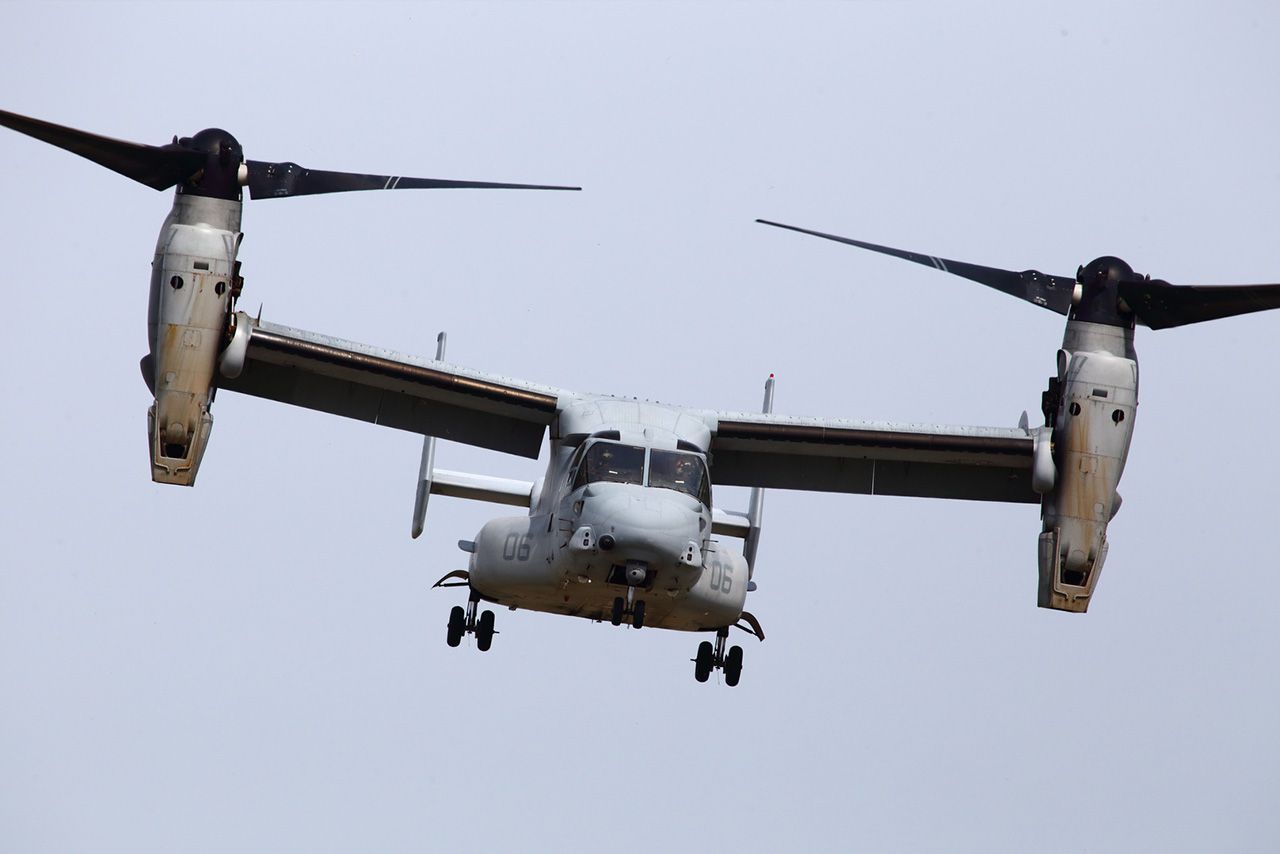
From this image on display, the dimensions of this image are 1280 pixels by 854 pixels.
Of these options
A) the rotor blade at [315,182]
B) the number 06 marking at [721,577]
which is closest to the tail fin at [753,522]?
the number 06 marking at [721,577]

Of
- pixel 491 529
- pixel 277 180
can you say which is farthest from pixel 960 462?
pixel 277 180

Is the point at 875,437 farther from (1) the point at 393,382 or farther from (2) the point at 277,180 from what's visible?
(2) the point at 277,180

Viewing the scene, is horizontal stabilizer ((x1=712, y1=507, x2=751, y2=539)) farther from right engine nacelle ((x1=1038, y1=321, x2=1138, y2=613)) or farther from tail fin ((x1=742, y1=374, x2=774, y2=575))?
right engine nacelle ((x1=1038, y1=321, x2=1138, y2=613))

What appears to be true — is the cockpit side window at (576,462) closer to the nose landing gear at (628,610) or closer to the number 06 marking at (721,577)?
the nose landing gear at (628,610)

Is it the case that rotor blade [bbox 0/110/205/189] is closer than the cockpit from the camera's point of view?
No

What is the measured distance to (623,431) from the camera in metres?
26.7

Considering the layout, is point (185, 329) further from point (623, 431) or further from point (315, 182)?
point (623, 431)

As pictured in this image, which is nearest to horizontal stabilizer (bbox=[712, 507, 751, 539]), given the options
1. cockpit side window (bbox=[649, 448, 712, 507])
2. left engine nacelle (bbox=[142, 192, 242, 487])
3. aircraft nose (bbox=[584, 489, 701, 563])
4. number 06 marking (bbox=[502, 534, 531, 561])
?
number 06 marking (bbox=[502, 534, 531, 561])

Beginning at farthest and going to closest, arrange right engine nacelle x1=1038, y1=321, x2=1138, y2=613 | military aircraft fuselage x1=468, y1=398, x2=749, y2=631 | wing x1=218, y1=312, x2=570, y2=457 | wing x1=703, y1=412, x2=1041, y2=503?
wing x1=703, y1=412, x2=1041, y2=503 < wing x1=218, y1=312, x2=570, y2=457 < right engine nacelle x1=1038, y1=321, x2=1138, y2=613 < military aircraft fuselage x1=468, y1=398, x2=749, y2=631

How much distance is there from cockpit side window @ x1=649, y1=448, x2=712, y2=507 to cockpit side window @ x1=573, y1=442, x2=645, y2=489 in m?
0.16

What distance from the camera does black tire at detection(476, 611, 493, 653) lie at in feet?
99.2

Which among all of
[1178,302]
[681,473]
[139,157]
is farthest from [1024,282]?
[139,157]

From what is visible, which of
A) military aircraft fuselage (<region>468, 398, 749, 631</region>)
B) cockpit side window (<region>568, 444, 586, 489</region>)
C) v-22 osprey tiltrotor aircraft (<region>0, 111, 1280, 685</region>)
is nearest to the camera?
military aircraft fuselage (<region>468, 398, 749, 631</region>)

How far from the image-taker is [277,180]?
89.0ft
